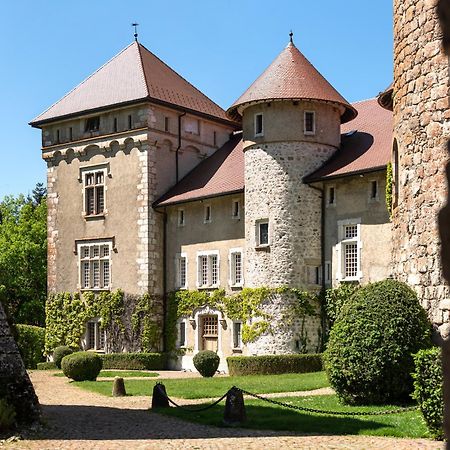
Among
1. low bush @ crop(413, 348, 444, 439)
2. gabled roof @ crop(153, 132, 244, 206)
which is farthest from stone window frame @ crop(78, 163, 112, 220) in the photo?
low bush @ crop(413, 348, 444, 439)

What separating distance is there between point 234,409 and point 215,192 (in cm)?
1917

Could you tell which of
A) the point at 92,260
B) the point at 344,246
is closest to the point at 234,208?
the point at 344,246

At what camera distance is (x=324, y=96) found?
29781mm

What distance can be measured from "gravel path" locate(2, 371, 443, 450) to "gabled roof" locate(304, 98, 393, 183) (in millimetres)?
13885

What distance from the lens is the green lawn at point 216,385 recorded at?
20344 millimetres

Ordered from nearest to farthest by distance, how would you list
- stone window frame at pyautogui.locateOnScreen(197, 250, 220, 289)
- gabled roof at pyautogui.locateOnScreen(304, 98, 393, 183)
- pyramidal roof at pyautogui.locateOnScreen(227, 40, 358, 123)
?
gabled roof at pyautogui.locateOnScreen(304, 98, 393, 183), pyramidal roof at pyautogui.locateOnScreen(227, 40, 358, 123), stone window frame at pyautogui.locateOnScreen(197, 250, 220, 289)

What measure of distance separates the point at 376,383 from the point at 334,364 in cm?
102

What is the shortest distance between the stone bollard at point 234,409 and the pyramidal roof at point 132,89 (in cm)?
2233

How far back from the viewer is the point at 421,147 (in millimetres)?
14148

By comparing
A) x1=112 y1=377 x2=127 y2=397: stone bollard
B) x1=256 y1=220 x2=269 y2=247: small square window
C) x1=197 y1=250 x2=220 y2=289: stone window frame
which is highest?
x1=256 y1=220 x2=269 y2=247: small square window

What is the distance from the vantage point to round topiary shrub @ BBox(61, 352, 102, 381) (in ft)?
83.9

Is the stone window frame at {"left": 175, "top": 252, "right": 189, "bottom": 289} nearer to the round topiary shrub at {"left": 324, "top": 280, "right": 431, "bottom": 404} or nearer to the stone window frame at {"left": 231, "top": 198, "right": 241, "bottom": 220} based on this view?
the stone window frame at {"left": 231, "top": 198, "right": 241, "bottom": 220}

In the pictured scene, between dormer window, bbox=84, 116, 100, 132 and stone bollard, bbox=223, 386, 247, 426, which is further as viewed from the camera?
dormer window, bbox=84, 116, 100, 132

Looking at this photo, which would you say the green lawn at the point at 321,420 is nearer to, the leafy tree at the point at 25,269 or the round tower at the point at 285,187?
the round tower at the point at 285,187
